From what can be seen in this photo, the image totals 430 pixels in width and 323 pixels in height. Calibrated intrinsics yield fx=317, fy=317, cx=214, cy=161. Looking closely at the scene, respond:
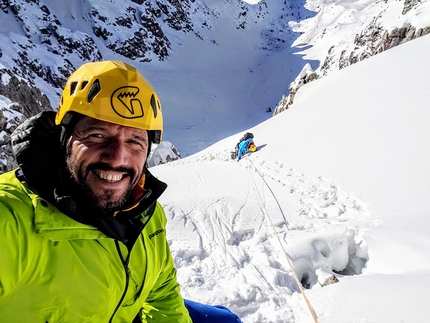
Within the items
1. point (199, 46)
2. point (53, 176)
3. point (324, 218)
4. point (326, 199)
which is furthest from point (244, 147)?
point (199, 46)

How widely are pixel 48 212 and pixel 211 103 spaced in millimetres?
37677

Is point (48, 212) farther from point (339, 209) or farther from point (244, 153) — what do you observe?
point (244, 153)

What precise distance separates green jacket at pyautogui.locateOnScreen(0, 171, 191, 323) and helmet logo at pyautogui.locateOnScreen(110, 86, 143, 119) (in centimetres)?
51

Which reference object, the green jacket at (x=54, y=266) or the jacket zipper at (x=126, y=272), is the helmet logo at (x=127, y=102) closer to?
the green jacket at (x=54, y=266)

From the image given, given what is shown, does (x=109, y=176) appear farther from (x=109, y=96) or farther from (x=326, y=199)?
(x=326, y=199)

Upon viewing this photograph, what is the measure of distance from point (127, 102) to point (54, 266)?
2.53ft

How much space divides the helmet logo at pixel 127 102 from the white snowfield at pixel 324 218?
2358mm

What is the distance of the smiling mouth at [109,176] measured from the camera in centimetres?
142

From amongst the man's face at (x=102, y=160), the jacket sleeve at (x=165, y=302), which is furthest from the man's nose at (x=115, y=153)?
the jacket sleeve at (x=165, y=302)

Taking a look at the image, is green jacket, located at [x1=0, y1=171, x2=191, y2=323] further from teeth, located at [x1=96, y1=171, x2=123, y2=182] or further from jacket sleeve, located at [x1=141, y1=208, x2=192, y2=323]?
jacket sleeve, located at [x1=141, y1=208, x2=192, y2=323]

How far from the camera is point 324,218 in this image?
505cm

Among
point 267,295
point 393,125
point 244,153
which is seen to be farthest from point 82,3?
point 267,295

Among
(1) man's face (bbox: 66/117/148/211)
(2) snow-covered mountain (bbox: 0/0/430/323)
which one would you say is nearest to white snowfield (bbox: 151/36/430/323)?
(2) snow-covered mountain (bbox: 0/0/430/323)

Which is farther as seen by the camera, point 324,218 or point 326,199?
point 326,199
